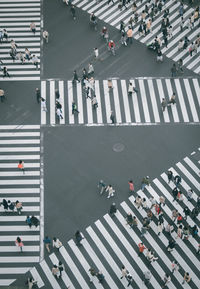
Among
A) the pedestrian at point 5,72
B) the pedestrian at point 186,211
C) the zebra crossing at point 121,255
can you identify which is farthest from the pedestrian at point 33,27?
the pedestrian at point 186,211

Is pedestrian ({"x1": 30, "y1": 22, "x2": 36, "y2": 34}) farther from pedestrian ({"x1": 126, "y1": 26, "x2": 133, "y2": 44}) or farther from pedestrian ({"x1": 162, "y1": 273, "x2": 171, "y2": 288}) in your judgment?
pedestrian ({"x1": 162, "y1": 273, "x2": 171, "y2": 288})

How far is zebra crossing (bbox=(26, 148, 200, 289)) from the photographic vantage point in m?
34.4

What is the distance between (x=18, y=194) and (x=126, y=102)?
12.9 metres

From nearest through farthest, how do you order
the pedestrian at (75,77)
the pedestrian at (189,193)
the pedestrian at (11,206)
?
the pedestrian at (11,206)
the pedestrian at (189,193)
the pedestrian at (75,77)

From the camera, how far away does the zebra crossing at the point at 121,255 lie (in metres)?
34.4

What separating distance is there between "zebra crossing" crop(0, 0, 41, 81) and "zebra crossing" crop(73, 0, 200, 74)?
4.91 meters

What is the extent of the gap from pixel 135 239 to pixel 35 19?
26477 mm

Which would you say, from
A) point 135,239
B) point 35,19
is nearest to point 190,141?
point 135,239

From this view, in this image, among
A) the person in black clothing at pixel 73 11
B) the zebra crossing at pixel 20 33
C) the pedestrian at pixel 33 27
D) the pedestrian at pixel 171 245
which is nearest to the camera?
the pedestrian at pixel 171 245

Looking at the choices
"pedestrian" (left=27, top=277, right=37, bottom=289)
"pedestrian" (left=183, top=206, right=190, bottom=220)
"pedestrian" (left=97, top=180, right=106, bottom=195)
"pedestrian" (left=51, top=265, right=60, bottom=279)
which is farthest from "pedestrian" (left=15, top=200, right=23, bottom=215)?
"pedestrian" (left=183, top=206, right=190, bottom=220)

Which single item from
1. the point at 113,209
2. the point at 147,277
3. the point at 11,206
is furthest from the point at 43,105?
the point at 147,277

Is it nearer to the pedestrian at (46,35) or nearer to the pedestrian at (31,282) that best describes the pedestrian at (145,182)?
the pedestrian at (31,282)

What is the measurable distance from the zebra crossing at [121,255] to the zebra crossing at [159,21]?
16.2m

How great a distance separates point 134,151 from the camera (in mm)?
Result: 41688
